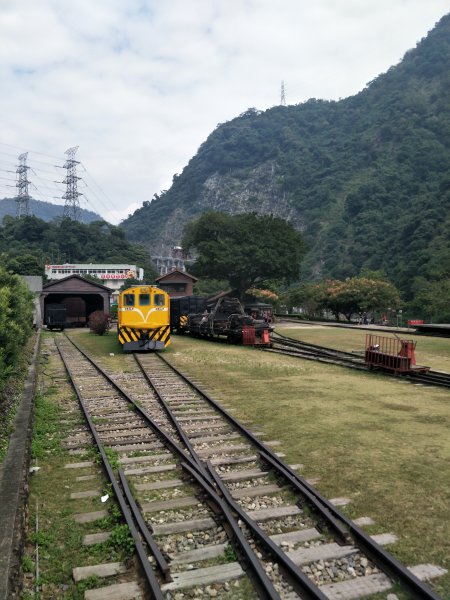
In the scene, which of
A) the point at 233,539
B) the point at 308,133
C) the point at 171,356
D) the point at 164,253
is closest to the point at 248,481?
the point at 233,539

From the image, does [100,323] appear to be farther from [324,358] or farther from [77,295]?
[324,358]

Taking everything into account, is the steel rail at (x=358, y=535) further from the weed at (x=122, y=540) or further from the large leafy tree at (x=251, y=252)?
the large leafy tree at (x=251, y=252)

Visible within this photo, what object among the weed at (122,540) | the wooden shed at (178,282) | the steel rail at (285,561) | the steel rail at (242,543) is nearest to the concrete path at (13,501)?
the weed at (122,540)

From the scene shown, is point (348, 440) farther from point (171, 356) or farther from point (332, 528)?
point (171, 356)

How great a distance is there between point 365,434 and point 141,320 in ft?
47.1

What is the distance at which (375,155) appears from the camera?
12750 cm

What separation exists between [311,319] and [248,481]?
162 feet

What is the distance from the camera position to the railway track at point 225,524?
4.11 metres

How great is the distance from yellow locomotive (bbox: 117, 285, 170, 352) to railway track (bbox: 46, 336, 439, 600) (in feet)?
39.7

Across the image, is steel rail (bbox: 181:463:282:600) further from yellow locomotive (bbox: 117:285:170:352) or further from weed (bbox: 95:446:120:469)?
yellow locomotive (bbox: 117:285:170:352)

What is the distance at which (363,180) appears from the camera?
123312mm

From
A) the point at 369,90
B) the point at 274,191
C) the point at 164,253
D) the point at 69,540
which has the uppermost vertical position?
the point at 369,90

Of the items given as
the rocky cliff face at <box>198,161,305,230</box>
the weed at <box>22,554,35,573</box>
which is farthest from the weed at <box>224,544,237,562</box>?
the rocky cliff face at <box>198,161,305,230</box>

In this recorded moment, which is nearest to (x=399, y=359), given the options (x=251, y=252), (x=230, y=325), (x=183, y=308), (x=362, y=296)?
(x=230, y=325)
